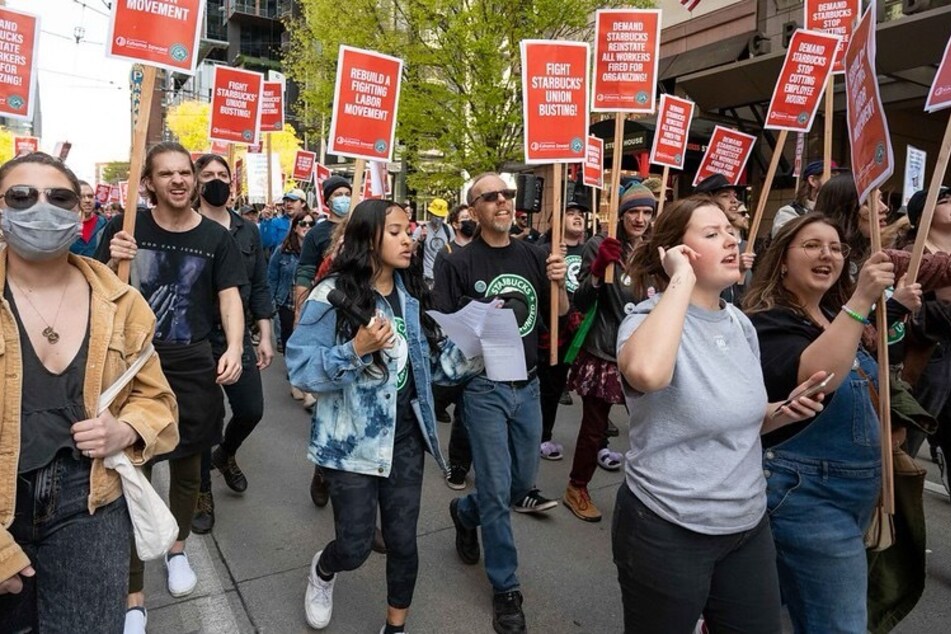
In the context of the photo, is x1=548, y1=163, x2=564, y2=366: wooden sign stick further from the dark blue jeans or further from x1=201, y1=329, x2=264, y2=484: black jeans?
the dark blue jeans

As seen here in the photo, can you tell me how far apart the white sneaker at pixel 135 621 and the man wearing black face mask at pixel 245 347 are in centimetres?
94

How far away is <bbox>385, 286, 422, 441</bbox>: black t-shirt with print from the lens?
285 centimetres

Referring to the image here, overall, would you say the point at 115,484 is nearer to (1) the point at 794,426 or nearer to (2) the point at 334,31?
(1) the point at 794,426

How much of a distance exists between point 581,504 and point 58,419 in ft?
10.1

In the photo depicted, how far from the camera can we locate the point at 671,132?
7105 millimetres

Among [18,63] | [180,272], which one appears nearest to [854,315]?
[180,272]

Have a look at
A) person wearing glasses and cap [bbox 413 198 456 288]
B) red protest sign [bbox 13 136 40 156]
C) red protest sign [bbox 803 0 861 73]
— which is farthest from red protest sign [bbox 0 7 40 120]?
red protest sign [bbox 13 136 40 156]

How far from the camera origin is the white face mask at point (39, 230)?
186 cm

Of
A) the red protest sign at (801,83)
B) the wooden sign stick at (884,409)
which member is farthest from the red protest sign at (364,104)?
the wooden sign stick at (884,409)

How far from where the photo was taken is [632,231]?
14.7 ft

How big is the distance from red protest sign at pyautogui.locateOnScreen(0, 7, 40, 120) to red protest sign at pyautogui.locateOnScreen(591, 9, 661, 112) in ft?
12.8

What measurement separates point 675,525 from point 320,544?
248 cm

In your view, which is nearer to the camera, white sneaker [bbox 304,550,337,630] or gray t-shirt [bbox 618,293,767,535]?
gray t-shirt [bbox 618,293,767,535]

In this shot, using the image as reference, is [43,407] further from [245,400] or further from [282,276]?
[282,276]
